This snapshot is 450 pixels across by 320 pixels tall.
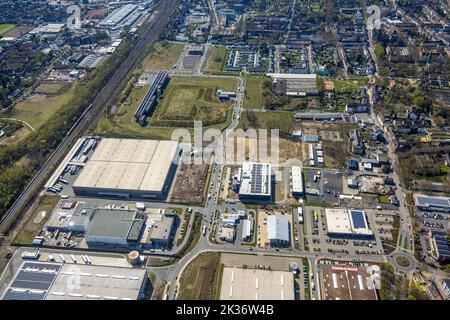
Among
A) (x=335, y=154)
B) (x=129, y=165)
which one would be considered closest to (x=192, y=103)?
(x=129, y=165)

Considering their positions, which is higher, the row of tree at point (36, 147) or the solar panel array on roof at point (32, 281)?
the row of tree at point (36, 147)

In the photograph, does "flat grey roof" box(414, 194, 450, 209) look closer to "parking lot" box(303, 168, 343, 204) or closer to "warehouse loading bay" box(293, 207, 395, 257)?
"warehouse loading bay" box(293, 207, 395, 257)

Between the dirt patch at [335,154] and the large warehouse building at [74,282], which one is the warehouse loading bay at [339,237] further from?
the large warehouse building at [74,282]

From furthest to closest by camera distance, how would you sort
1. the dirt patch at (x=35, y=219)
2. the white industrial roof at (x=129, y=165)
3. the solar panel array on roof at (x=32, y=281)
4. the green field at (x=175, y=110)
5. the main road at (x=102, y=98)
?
the green field at (x=175, y=110) < the main road at (x=102, y=98) < the white industrial roof at (x=129, y=165) < the dirt patch at (x=35, y=219) < the solar panel array on roof at (x=32, y=281)

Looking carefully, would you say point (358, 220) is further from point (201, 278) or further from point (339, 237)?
point (201, 278)

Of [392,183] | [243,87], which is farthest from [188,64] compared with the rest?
[392,183]

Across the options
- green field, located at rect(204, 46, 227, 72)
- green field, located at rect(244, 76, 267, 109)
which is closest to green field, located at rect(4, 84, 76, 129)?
green field, located at rect(204, 46, 227, 72)

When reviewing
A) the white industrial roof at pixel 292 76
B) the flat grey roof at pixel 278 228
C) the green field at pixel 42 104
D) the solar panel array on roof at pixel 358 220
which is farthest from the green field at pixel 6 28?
the solar panel array on roof at pixel 358 220
